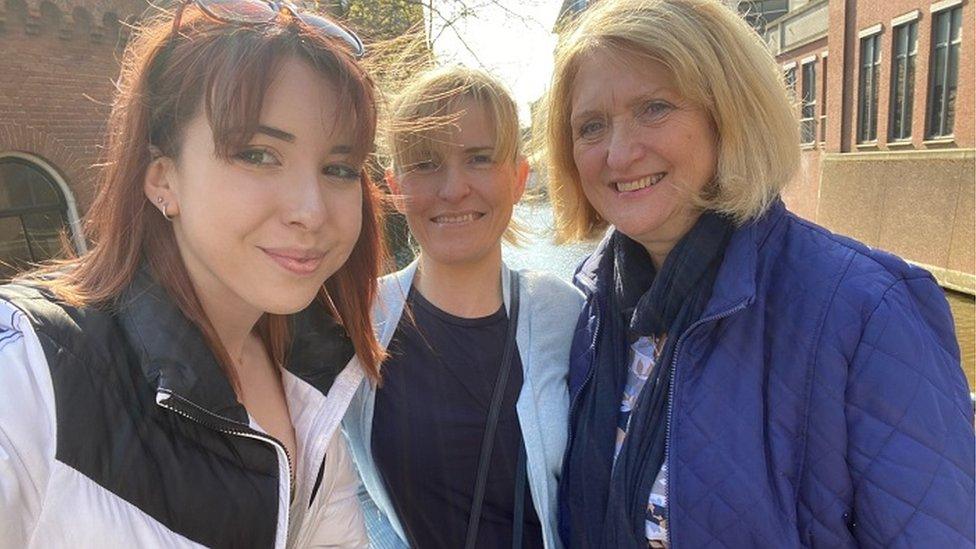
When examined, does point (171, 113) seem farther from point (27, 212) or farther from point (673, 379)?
point (27, 212)

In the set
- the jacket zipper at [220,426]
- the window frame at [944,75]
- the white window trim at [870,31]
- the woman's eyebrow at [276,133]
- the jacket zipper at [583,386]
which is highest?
the white window trim at [870,31]

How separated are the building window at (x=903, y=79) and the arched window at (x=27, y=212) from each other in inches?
651

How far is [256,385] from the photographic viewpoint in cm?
154

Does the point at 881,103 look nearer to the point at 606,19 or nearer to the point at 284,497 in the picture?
the point at 606,19

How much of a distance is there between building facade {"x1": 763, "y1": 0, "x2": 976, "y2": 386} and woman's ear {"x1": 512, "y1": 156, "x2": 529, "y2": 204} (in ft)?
28.6

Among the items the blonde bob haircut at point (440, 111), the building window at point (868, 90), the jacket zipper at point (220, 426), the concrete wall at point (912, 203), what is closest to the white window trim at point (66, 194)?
the blonde bob haircut at point (440, 111)

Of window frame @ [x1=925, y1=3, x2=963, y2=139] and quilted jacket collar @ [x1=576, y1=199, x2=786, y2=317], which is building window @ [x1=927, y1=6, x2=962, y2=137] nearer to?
window frame @ [x1=925, y1=3, x2=963, y2=139]

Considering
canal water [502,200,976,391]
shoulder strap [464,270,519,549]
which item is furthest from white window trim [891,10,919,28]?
shoulder strap [464,270,519,549]

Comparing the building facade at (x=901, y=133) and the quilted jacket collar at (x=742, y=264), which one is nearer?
the quilted jacket collar at (x=742, y=264)

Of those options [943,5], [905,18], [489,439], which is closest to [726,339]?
[489,439]

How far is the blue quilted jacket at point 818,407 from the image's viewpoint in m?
1.19

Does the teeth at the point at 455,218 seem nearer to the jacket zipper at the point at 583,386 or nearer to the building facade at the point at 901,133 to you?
the jacket zipper at the point at 583,386

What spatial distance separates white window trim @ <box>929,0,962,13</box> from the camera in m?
12.2

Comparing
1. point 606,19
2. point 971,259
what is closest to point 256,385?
point 606,19
